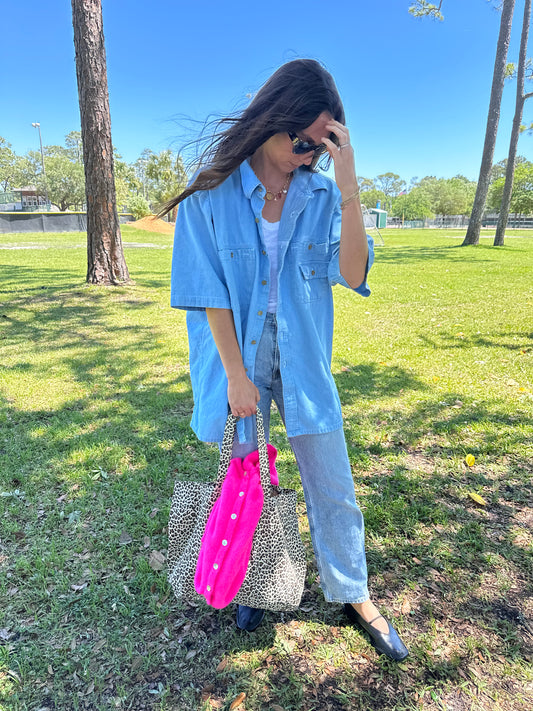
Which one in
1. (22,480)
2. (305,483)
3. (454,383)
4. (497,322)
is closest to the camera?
(305,483)

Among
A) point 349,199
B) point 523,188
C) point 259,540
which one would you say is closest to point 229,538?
point 259,540

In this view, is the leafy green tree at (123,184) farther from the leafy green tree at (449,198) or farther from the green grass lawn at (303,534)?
the green grass lawn at (303,534)

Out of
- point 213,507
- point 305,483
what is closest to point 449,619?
point 305,483

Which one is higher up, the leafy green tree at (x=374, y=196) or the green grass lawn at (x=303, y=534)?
the leafy green tree at (x=374, y=196)

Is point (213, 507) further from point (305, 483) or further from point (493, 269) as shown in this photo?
point (493, 269)

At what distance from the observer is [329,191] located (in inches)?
64.7

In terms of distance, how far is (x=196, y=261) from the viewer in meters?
1.53

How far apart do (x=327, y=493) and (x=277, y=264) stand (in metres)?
0.86

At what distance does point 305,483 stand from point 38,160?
9090 cm

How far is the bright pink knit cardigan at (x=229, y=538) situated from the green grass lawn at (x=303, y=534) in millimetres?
440

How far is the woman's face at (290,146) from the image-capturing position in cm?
150

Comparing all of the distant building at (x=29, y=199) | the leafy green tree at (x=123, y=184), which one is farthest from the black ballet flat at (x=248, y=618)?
the distant building at (x=29, y=199)

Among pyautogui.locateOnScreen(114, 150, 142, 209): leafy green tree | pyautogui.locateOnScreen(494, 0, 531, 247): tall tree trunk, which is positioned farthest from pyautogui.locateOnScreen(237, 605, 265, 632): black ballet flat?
pyautogui.locateOnScreen(114, 150, 142, 209): leafy green tree

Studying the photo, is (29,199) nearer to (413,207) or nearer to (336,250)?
(413,207)
